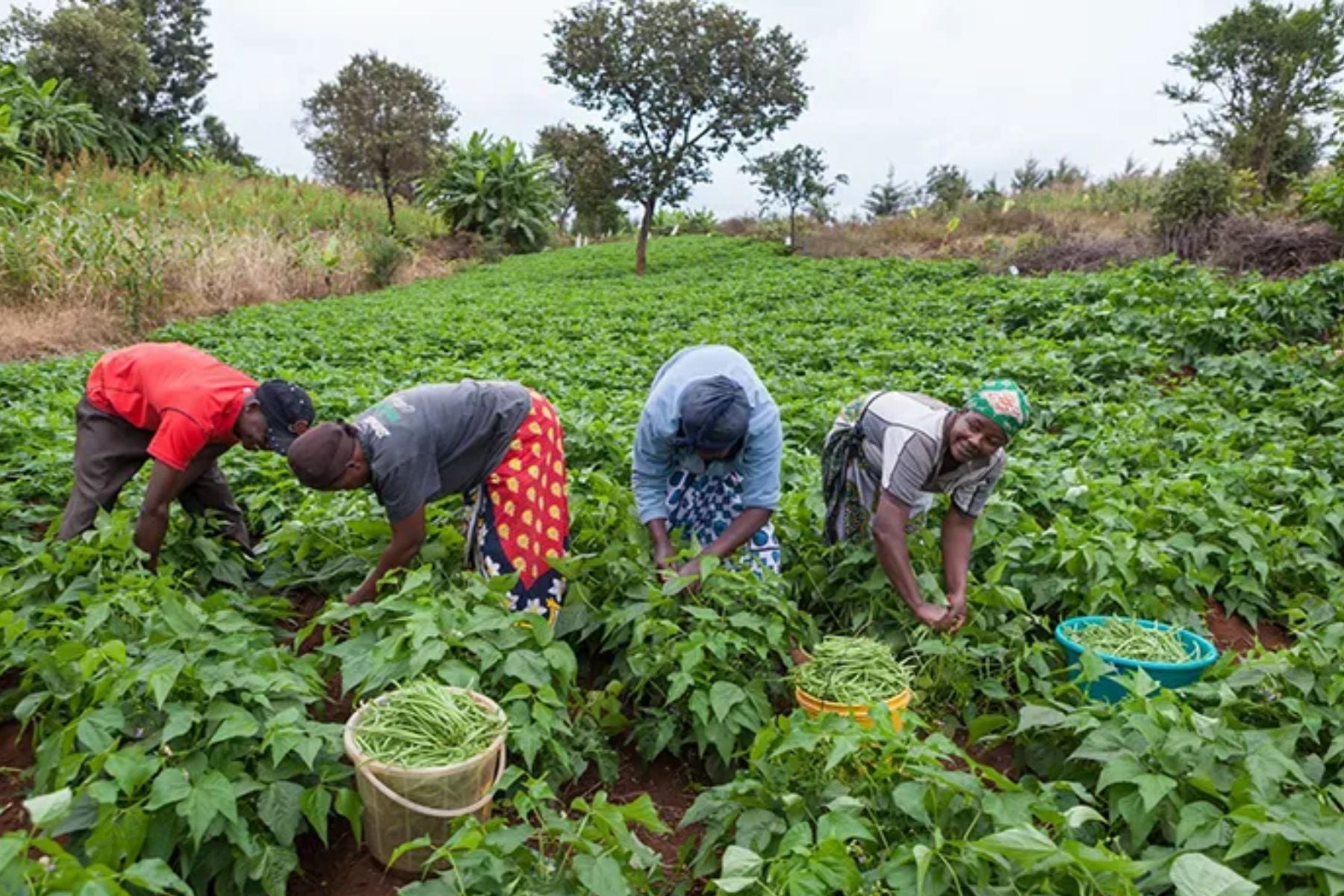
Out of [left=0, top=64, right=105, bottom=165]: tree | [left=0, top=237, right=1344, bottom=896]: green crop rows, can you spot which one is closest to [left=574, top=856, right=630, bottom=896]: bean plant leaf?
[left=0, top=237, right=1344, bottom=896]: green crop rows

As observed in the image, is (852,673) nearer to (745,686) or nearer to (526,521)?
(745,686)

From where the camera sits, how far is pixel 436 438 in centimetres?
295

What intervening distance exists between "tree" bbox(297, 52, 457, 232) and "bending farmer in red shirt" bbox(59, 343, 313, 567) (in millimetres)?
22315

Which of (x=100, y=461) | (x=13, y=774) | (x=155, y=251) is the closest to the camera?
(x=13, y=774)

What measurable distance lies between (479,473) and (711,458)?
81 centimetres

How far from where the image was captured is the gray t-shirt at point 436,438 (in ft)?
9.04

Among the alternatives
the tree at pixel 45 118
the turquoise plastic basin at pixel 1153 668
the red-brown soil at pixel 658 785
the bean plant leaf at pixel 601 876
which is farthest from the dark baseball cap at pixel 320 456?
the tree at pixel 45 118

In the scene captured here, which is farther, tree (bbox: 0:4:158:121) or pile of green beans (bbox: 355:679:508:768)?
tree (bbox: 0:4:158:121)

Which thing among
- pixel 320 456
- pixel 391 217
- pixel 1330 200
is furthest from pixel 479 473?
pixel 391 217

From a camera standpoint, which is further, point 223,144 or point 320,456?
point 223,144

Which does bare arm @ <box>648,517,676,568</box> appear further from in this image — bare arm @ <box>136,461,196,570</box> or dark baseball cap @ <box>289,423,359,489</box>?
bare arm @ <box>136,461,196,570</box>

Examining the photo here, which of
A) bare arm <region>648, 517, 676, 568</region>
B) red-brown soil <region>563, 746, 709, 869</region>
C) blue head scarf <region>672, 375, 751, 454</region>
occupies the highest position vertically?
blue head scarf <region>672, 375, 751, 454</region>

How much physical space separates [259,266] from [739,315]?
7.52 metres

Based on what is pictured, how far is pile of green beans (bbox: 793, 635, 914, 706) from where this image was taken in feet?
8.08
